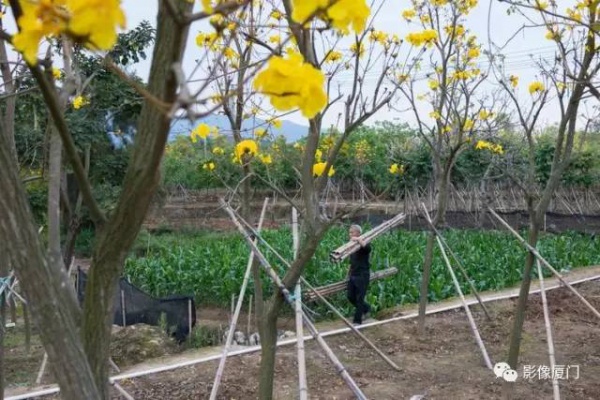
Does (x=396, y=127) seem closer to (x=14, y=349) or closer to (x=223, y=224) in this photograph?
(x=223, y=224)

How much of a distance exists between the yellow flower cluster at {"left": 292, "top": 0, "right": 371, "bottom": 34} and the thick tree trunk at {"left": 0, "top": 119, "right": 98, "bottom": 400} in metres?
0.70

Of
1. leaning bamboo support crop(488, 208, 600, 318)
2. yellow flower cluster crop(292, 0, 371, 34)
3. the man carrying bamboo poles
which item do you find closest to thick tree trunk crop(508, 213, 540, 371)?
leaning bamboo support crop(488, 208, 600, 318)

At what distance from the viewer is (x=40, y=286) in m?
1.35

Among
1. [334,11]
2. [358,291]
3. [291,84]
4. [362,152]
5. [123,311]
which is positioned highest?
[362,152]

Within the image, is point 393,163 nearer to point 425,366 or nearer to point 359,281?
point 359,281

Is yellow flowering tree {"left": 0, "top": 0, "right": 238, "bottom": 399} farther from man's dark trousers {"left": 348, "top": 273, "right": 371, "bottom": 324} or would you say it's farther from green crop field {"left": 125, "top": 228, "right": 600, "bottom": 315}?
green crop field {"left": 125, "top": 228, "right": 600, "bottom": 315}

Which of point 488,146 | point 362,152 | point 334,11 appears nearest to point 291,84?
point 334,11

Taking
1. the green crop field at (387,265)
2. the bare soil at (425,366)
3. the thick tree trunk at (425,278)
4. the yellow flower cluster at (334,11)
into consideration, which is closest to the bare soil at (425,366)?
the bare soil at (425,366)

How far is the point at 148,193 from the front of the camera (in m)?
1.50

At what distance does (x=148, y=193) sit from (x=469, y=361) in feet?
18.3

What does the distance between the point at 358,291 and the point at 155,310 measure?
98.5 inches

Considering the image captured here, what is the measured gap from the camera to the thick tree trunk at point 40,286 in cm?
132

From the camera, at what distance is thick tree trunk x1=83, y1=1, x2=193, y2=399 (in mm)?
1490

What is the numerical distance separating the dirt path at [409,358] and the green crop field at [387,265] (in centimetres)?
91
